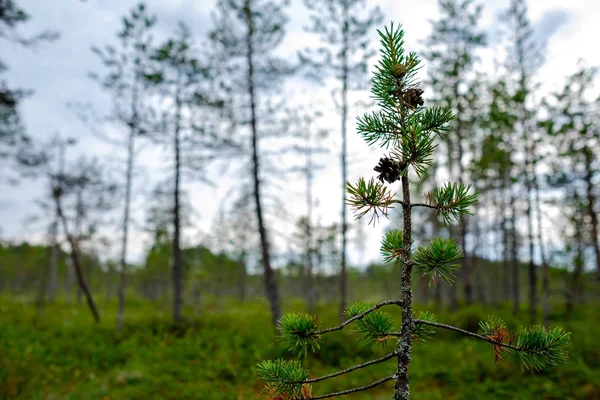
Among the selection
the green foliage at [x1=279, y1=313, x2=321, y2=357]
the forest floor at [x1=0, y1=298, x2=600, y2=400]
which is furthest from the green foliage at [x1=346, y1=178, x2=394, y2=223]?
the forest floor at [x1=0, y1=298, x2=600, y2=400]

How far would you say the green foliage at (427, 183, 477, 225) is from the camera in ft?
6.70

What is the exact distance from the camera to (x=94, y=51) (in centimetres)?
1475

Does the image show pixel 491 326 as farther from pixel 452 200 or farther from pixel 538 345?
pixel 452 200

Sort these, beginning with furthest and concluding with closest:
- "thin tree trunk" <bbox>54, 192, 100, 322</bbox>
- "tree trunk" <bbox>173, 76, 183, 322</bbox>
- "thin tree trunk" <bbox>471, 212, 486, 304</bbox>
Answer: "thin tree trunk" <bbox>54, 192, 100, 322</bbox>, "thin tree trunk" <bbox>471, 212, 486, 304</bbox>, "tree trunk" <bbox>173, 76, 183, 322</bbox>

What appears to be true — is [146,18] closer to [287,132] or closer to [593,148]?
[287,132]

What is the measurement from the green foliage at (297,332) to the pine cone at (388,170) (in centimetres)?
103

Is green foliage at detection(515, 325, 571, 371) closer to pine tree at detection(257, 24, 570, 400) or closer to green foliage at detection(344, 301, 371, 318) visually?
pine tree at detection(257, 24, 570, 400)

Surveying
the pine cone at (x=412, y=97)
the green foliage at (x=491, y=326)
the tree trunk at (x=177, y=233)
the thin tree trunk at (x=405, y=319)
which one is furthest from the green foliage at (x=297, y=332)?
the tree trunk at (x=177, y=233)

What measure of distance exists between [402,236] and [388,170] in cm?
49

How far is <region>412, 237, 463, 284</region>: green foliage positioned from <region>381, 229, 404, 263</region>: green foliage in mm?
130

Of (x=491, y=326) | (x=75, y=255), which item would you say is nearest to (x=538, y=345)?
(x=491, y=326)

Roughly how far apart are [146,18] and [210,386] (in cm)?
1468

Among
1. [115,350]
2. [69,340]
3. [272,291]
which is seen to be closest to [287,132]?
[272,291]

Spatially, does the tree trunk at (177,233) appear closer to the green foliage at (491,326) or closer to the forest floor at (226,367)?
the forest floor at (226,367)
